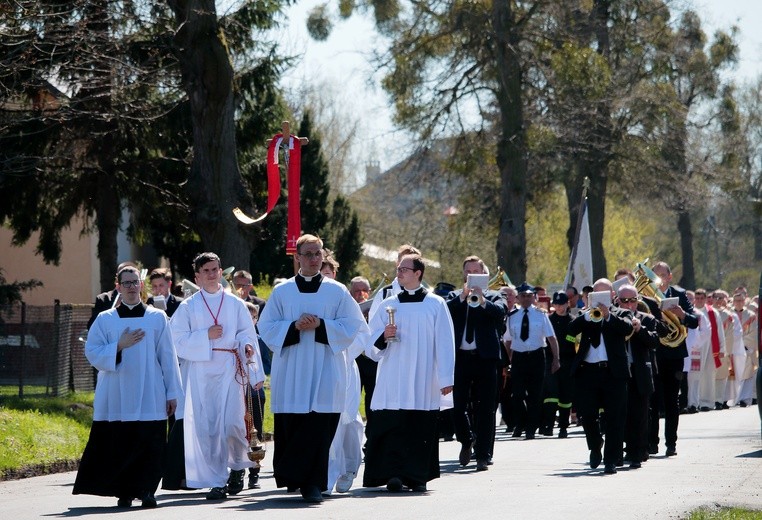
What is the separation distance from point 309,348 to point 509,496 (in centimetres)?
198

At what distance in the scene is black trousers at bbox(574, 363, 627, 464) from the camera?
1427cm

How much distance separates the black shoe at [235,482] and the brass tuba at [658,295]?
19.3ft

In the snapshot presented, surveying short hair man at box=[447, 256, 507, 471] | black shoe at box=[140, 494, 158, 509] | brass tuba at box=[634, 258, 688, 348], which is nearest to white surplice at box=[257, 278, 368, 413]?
black shoe at box=[140, 494, 158, 509]

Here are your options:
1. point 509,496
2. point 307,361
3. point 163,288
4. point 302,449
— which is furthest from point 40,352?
point 509,496

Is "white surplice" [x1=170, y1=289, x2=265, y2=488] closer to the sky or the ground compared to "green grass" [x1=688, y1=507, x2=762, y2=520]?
closer to the sky

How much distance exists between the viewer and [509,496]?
467 inches

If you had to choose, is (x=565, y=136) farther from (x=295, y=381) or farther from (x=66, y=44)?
(x=295, y=381)

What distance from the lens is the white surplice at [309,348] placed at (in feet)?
38.8

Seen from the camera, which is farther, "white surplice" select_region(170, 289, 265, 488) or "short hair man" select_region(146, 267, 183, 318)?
"short hair man" select_region(146, 267, 183, 318)

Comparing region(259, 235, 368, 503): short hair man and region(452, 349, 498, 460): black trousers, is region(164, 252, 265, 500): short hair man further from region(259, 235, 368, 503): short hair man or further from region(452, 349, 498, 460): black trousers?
region(452, 349, 498, 460): black trousers

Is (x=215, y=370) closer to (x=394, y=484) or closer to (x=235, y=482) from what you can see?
(x=235, y=482)

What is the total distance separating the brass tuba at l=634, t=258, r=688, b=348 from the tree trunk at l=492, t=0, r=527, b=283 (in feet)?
49.0

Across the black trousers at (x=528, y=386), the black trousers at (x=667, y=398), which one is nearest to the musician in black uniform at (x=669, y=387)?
the black trousers at (x=667, y=398)

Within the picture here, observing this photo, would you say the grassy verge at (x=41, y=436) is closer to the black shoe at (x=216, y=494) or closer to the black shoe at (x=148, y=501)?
the black shoe at (x=216, y=494)
